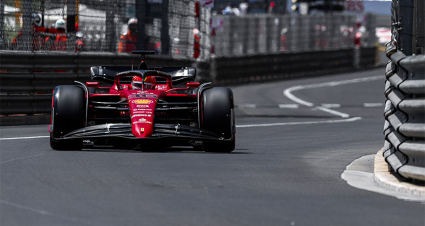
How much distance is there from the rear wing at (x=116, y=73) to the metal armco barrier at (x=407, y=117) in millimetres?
4242

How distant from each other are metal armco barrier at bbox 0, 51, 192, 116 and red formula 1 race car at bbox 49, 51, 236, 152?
170 inches

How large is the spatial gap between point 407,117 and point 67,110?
13.2ft

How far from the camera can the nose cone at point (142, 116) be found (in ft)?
32.1

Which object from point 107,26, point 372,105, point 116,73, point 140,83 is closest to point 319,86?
point 372,105

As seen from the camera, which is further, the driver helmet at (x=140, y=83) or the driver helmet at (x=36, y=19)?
the driver helmet at (x=36, y=19)

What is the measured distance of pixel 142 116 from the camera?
32.4ft

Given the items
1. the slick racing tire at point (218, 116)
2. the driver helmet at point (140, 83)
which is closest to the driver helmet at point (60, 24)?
the driver helmet at point (140, 83)

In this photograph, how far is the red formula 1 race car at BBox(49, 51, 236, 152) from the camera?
981 cm

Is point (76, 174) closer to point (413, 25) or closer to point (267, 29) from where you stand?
point (413, 25)

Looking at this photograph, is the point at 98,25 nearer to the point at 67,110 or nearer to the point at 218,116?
the point at 67,110

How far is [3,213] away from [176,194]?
144 centimetres

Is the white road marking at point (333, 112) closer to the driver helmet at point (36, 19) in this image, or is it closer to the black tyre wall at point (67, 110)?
the driver helmet at point (36, 19)

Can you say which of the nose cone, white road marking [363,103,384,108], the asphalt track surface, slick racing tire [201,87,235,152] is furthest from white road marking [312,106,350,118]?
the nose cone

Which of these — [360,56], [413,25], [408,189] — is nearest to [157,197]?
[408,189]
